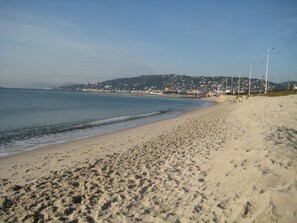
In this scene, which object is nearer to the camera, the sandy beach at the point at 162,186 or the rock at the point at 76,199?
the sandy beach at the point at 162,186

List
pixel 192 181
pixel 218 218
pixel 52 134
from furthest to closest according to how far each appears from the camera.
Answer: pixel 52 134 → pixel 192 181 → pixel 218 218

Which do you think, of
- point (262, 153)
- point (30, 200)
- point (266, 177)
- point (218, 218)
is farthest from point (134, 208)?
point (262, 153)

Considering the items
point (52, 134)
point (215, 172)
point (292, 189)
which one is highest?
point (292, 189)

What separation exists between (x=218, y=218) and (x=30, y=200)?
13.5ft

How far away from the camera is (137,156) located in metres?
10.4

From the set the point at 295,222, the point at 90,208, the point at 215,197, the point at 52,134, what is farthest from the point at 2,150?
the point at 295,222

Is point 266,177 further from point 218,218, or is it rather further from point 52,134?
point 52,134

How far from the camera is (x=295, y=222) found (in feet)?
13.5

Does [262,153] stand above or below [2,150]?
above

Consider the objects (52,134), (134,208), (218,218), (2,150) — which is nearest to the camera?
(218,218)

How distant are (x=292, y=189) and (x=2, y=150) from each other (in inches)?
480

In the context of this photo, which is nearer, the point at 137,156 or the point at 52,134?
the point at 137,156

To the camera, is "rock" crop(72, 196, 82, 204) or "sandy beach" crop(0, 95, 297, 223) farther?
"rock" crop(72, 196, 82, 204)

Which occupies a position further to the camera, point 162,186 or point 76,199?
point 162,186
